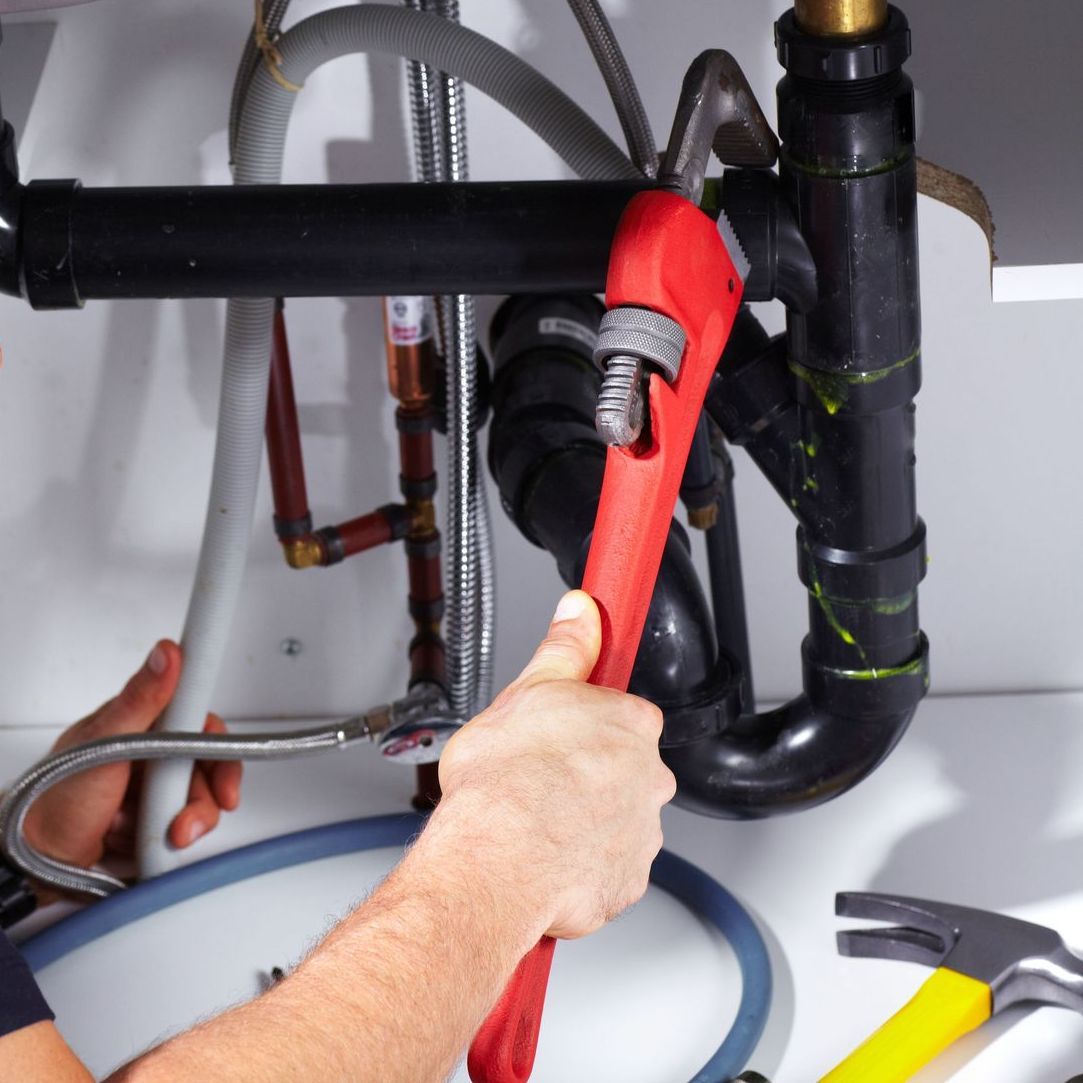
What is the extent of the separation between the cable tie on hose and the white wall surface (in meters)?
0.12

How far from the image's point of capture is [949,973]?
32.4 inches

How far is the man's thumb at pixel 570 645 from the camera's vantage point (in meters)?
0.56

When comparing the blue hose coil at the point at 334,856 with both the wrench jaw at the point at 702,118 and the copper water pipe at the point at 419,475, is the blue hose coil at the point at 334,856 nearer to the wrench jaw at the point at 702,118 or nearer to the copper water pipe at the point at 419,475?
the copper water pipe at the point at 419,475

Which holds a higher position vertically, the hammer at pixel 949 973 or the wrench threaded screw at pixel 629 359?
the wrench threaded screw at pixel 629 359

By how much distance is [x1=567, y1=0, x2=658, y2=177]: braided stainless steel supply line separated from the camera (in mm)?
814

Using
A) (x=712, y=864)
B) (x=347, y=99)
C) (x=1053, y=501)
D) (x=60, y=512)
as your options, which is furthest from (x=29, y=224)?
(x=1053, y=501)

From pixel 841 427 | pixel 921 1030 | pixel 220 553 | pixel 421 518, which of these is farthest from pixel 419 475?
pixel 921 1030

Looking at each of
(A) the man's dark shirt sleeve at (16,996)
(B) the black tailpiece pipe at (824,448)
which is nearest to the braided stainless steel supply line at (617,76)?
(B) the black tailpiece pipe at (824,448)

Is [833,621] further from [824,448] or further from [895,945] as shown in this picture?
[895,945]

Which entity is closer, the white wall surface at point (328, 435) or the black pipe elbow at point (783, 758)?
the black pipe elbow at point (783, 758)

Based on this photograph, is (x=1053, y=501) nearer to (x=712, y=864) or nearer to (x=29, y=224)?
(x=712, y=864)

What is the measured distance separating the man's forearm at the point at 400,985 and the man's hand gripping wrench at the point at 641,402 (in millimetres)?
62

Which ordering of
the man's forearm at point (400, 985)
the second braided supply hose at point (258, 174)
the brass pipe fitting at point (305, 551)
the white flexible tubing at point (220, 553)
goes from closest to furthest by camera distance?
the man's forearm at point (400, 985), the second braided supply hose at point (258, 174), the white flexible tubing at point (220, 553), the brass pipe fitting at point (305, 551)

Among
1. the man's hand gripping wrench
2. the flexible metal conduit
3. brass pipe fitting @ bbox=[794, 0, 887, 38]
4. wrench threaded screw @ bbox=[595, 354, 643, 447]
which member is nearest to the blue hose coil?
the flexible metal conduit
